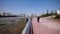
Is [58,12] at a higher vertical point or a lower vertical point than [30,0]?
lower

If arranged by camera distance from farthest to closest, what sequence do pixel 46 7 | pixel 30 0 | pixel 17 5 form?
pixel 17 5
pixel 46 7
pixel 30 0

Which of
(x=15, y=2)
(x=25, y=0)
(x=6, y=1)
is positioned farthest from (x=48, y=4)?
(x=6, y=1)

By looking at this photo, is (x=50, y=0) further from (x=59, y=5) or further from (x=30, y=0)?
(x=30, y=0)

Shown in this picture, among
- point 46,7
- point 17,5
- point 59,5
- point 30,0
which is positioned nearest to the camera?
point 59,5

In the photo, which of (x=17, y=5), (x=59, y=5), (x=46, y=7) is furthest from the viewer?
(x=17, y=5)

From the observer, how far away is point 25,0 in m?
3.63

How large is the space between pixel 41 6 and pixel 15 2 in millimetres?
810

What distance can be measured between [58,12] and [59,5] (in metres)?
0.63

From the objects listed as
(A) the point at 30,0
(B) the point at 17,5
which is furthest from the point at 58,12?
(B) the point at 17,5

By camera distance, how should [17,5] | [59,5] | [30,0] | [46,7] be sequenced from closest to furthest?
[59,5] < [30,0] < [46,7] < [17,5]

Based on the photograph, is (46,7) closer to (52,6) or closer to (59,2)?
(52,6)

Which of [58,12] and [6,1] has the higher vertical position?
[6,1]

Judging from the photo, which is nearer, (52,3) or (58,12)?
(52,3)

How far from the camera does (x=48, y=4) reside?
3488 mm
